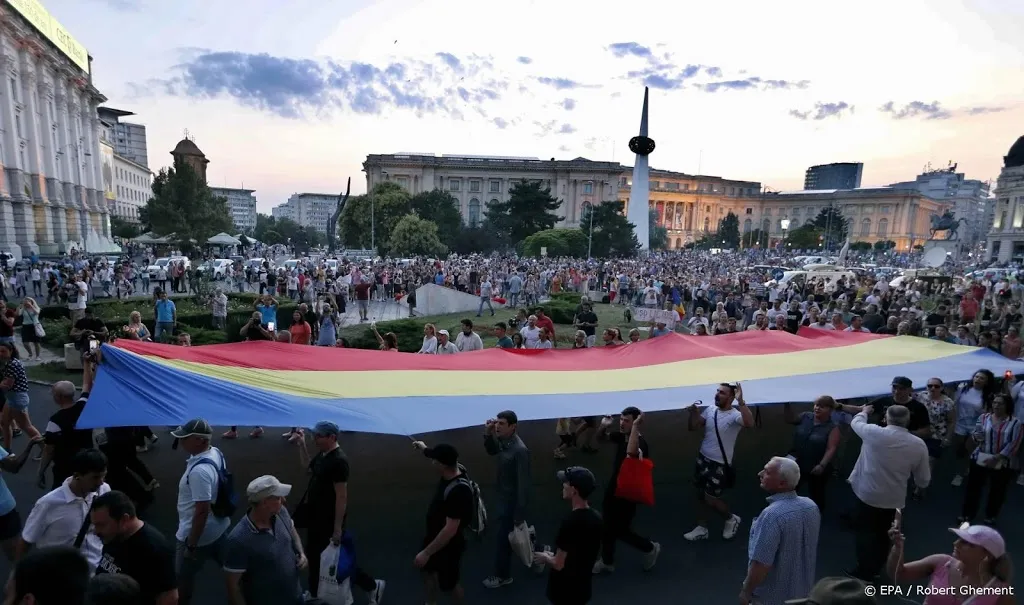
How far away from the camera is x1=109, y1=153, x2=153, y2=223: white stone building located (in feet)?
250

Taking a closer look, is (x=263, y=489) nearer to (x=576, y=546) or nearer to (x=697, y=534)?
(x=576, y=546)

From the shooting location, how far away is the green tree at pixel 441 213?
5406 cm

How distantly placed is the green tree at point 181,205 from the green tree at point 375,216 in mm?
12886

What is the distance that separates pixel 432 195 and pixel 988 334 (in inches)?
2071

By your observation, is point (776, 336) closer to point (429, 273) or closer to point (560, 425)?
point (560, 425)

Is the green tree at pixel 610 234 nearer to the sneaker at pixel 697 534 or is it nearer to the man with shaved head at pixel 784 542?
the sneaker at pixel 697 534

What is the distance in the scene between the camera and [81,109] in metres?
47.1

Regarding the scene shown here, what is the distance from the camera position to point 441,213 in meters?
54.2

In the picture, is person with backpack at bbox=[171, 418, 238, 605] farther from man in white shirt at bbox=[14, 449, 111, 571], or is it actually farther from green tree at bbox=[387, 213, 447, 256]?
green tree at bbox=[387, 213, 447, 256]

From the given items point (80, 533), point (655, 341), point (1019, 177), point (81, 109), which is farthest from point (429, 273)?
point (1019, 177)

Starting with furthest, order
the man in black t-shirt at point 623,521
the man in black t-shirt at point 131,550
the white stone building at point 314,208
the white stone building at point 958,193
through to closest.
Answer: the white stone building at point 314,208 → the white stone building at point 958,193 → the man in black t-shirt at point 623,521 → the man in black t-shirt at point 131,550

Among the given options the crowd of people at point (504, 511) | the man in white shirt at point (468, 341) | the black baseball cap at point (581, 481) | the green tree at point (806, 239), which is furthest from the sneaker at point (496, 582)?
the green tree at point (806, 239)

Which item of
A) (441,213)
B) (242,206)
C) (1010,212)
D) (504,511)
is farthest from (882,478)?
(242,206)

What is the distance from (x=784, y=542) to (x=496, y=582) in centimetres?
220
